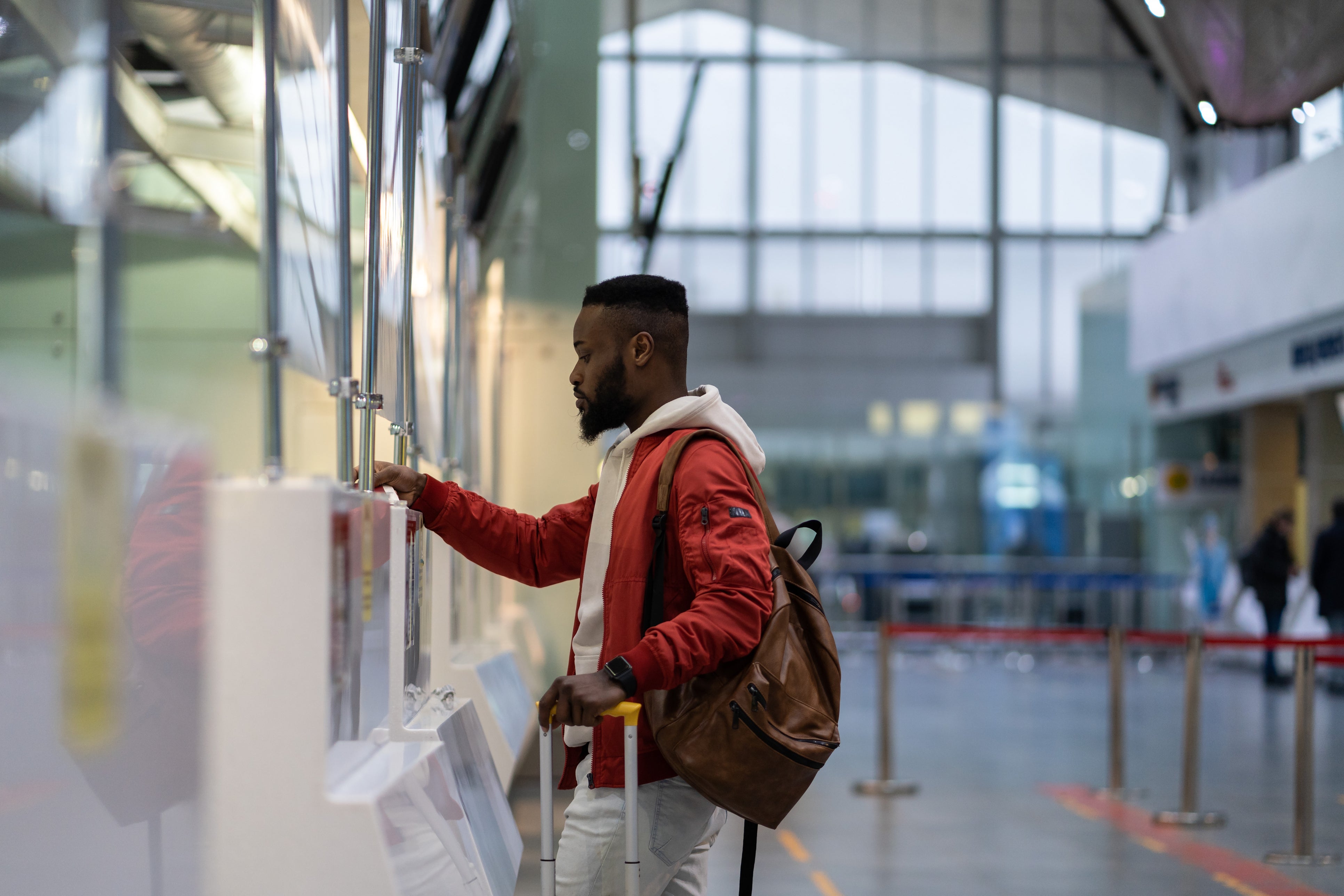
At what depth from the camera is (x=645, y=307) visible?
275 cm

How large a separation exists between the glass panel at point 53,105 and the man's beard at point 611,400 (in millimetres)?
1103

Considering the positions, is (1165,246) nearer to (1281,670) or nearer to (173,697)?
(1281,670)

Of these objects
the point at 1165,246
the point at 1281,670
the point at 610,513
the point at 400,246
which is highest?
the point at 1165,246

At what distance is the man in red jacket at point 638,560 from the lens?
2340mm

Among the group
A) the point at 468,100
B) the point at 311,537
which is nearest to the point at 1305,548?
the point at 468,100

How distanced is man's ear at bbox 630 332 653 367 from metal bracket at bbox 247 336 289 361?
0.95 meters

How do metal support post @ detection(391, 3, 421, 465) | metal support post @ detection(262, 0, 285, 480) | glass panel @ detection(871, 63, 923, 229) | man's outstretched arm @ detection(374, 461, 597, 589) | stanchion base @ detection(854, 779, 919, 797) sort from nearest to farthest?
metal support post @ detection(262, 0, 285, 480) < man's outstretched arm @ detection(374, 461, 597, 589) < metal support post @ detection(391, 3, 421, 465) < stanchion base @ detection(854, 779, 919, 797) < glass panel @ detection(871, 63, 923, 229)

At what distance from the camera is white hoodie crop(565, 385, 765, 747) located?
8.73 feet

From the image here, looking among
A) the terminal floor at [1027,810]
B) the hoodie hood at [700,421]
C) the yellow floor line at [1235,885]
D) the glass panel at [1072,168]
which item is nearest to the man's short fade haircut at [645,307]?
the hoodie hood at [700,421]

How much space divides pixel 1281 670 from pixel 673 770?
52.1 ft

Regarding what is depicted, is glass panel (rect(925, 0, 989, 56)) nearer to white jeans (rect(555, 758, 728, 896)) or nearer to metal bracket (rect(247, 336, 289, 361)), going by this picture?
white jeans (rect(555, 758, 728, 896))

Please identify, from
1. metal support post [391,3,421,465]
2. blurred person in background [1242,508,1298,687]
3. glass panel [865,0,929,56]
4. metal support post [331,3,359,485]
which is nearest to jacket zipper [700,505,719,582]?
metal support post [331,3,359,485]

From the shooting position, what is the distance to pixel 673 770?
2.57 metres

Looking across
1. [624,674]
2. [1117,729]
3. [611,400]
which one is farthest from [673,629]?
[1117,729]
